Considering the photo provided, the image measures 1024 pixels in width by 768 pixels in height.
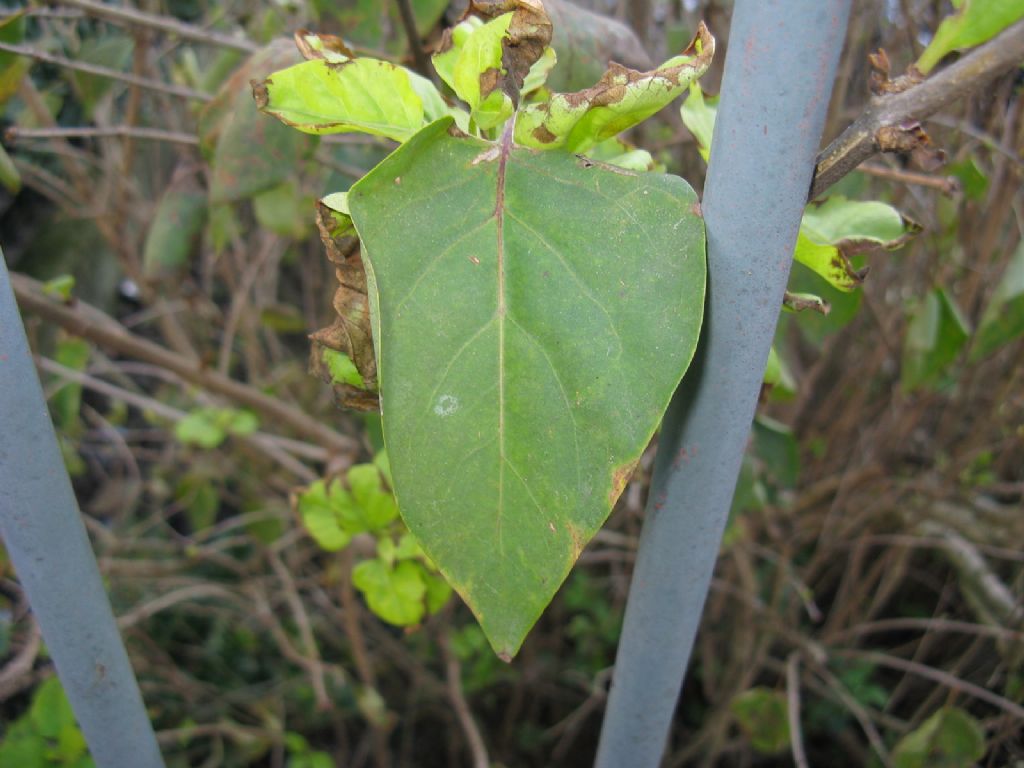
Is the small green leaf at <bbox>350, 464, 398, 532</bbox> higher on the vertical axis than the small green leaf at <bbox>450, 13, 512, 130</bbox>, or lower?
lower

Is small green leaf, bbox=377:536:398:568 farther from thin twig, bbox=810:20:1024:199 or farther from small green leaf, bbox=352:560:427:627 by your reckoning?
thin twig, bbox=810:20:1024:199

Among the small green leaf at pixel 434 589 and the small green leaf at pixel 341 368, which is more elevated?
the small green leaf at pixel 341 368

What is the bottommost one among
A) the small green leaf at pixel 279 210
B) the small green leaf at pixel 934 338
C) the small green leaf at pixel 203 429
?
the small green leaf at pixel 203 429

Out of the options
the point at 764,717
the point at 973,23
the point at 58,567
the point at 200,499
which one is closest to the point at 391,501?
the point at 58,567

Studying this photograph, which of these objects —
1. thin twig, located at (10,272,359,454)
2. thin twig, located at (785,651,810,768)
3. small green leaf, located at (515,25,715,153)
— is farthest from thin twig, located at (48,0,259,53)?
thin twig, located at (785,651,810,768)

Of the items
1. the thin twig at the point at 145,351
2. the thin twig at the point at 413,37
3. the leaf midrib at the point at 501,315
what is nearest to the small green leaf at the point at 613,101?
the leaf midrib at the point at 501,315

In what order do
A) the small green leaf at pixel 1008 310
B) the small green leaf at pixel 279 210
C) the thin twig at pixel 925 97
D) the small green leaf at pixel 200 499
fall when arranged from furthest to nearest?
the small green leaf at pixel 200 499 → the small green leaf at pixel 279 210 → the small green leaf at pixel 1008 310 → the thin twig at pixel 925 97

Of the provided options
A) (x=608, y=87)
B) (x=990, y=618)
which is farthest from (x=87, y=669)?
(x=990, y=618)

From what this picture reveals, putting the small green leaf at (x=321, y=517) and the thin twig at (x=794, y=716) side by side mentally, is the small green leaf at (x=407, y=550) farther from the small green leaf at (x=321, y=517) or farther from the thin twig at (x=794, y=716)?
the thin twig at (x=794, y=716)
